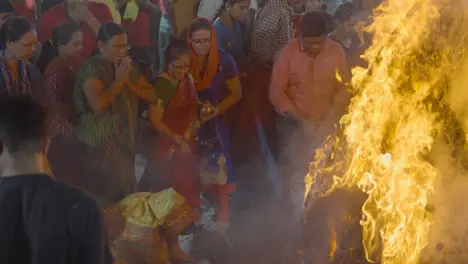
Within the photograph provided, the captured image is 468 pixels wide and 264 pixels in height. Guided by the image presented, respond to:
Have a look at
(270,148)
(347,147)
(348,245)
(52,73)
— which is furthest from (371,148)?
(52,73)

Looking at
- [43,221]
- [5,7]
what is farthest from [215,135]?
[43,221]

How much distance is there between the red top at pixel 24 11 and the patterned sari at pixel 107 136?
0.89 m

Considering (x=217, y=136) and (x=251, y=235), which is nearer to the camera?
(x=251, y=235)

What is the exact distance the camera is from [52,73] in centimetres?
590

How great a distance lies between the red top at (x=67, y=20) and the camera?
20.1ft

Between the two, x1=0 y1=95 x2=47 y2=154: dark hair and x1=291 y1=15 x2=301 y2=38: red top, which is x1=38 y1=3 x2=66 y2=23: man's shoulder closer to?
x1=291 y1=15 x2=301 y2=38: red top

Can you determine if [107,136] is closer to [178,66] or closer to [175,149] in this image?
[175,149]

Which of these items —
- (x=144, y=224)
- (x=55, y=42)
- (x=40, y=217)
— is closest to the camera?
(x=40, y=217)

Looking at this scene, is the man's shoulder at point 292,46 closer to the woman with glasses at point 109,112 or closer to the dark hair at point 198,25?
the dark hair at point 198,25

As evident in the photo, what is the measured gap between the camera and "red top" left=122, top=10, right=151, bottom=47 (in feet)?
21.6

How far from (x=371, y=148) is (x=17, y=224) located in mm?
2816

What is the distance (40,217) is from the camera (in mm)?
2963

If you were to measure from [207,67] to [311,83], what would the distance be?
95 centimetres

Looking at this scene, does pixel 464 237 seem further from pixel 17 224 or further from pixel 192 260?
pixel 17 224
